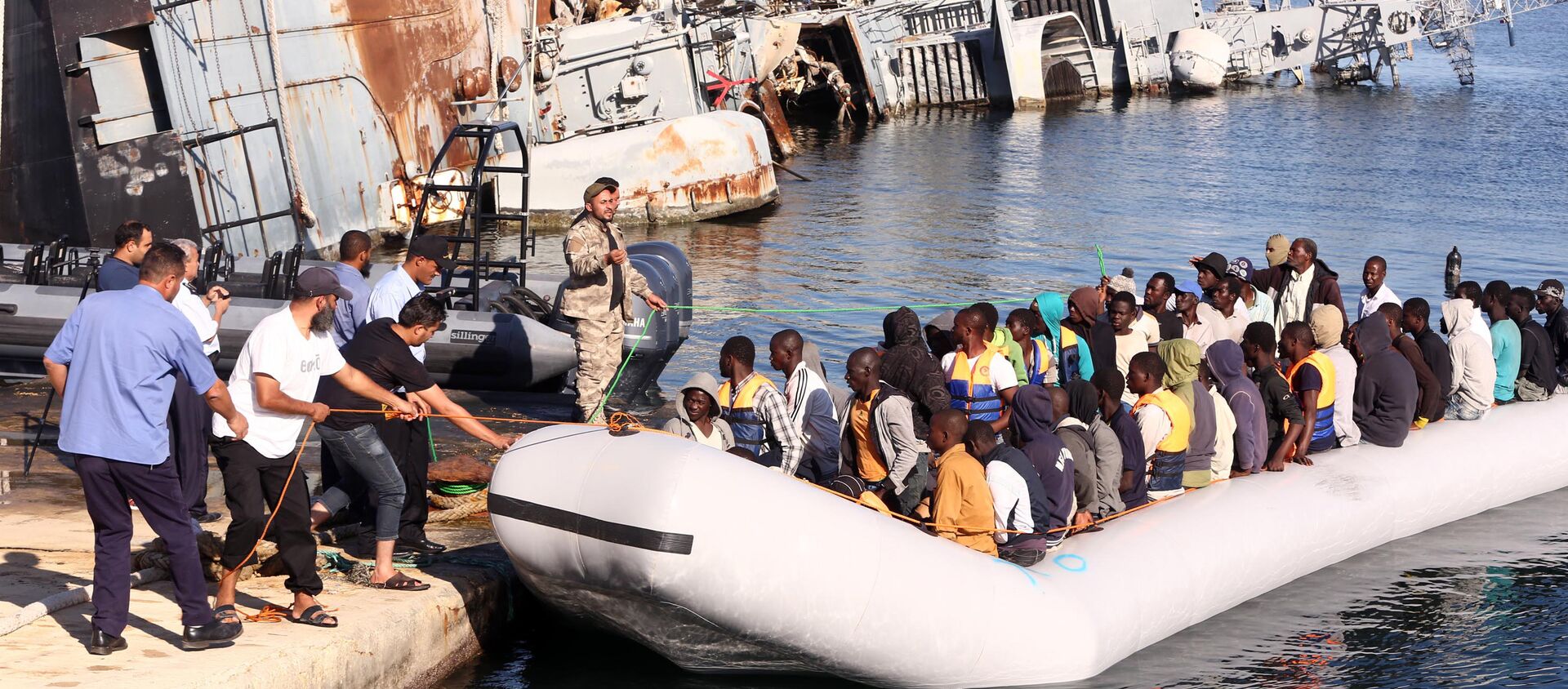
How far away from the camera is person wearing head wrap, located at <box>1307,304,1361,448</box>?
30.9 feet

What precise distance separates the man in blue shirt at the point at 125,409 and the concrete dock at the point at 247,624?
230 millimetres

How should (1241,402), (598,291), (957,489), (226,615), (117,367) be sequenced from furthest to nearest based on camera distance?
(598,291)
(1241,402)
(957,489)
(226,615)
(117,367)

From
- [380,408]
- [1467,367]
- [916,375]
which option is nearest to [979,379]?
[916,375]

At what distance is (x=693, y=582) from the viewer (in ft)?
21.9

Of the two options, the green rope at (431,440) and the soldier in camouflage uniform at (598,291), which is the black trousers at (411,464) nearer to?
the green rope at (431,440)

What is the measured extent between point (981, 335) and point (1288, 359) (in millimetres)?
2143

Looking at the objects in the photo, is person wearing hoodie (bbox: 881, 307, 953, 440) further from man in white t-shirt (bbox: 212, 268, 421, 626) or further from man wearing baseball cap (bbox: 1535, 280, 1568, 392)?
man wearing baseball cap (bbox: 1535, 280, 1568, 392)

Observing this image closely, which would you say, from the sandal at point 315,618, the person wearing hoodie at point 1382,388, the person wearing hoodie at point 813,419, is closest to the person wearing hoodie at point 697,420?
the person wearing hoodie at point 813,419

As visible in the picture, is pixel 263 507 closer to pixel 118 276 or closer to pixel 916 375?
pixel 118 276

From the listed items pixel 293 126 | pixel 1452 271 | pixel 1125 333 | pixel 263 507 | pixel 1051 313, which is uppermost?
pixel 293 126

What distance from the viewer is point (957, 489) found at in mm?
7434

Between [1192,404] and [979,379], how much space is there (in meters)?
1.26

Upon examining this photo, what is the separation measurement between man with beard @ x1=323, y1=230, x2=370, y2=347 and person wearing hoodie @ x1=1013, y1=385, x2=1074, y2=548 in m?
4.06

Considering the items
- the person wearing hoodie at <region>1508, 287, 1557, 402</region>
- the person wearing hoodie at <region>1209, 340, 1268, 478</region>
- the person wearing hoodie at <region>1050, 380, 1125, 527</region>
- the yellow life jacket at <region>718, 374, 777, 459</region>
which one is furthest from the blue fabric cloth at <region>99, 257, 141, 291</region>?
the person wearing hoodie at <region>1508, 287, 1557, 402</region>
